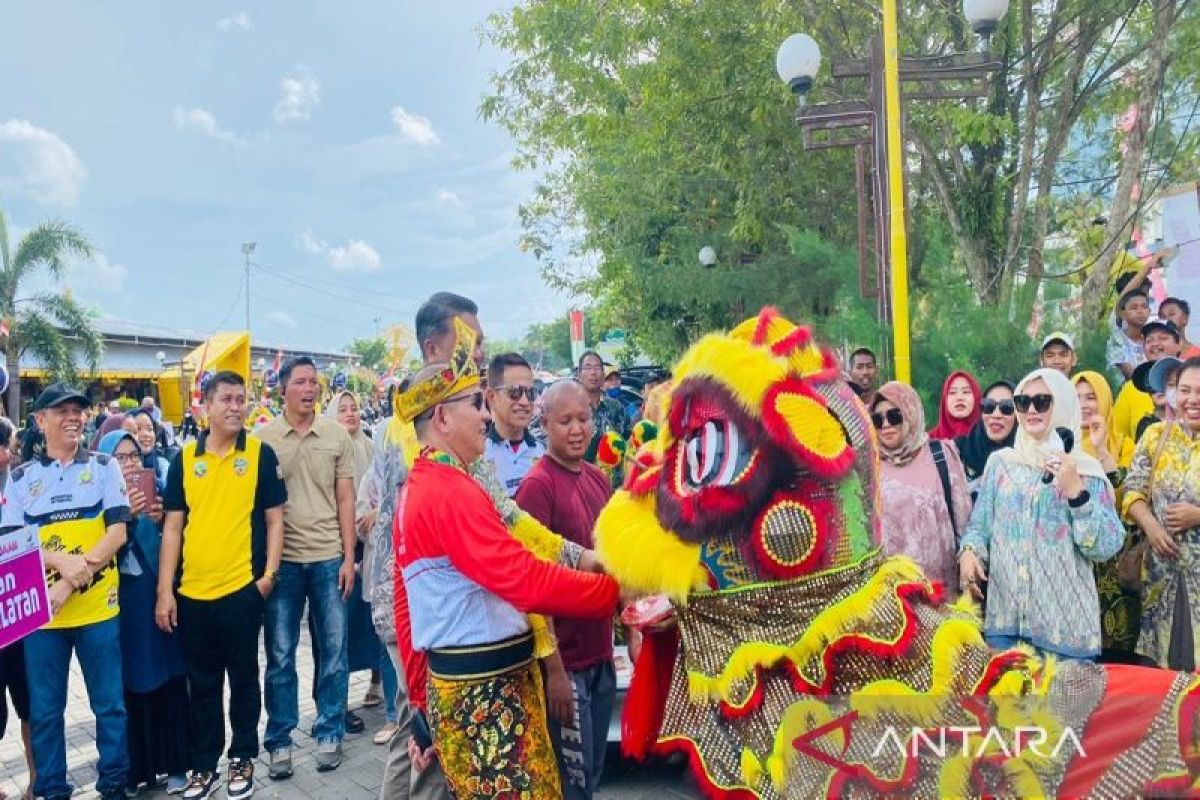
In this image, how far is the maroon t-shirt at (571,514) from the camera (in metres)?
2.78

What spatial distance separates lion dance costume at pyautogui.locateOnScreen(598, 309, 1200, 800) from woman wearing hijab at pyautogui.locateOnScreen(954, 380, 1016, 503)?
8.70 feet

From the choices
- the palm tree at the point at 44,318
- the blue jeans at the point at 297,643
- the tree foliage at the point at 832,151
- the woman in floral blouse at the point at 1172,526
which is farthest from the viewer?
the palm tree at the point at 44,318

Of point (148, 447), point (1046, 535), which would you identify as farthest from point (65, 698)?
point (1046, 535)

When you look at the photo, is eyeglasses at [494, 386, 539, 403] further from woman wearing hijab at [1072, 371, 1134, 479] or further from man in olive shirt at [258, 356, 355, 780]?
woman wearing hijab at [1072, 371, 1134, 479]

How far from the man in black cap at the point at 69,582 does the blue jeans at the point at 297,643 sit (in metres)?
0.69

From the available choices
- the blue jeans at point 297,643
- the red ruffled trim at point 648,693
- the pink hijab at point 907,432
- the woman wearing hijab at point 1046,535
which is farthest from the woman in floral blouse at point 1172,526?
the blue jeans at point 297,643

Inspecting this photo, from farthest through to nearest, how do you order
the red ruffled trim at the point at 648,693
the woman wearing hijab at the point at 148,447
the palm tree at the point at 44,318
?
1. the palm tree at the point at 44,318
2. the woman wearing hijab at the point at 148,447
3. the red ruffled trim at the point at 648,693

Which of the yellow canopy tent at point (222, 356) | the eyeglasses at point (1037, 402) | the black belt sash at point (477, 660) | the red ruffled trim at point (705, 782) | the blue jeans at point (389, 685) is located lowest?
the blue jeans at point (389, 685)

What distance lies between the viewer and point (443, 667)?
2322mm

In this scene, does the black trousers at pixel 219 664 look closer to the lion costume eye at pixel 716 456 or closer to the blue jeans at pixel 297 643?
the blue jeans at pixel 297 643

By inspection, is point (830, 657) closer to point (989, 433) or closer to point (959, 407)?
point (989, 433)

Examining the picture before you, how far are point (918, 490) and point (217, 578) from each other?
3.40 metres

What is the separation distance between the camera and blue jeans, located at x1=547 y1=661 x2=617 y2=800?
8.83 feet

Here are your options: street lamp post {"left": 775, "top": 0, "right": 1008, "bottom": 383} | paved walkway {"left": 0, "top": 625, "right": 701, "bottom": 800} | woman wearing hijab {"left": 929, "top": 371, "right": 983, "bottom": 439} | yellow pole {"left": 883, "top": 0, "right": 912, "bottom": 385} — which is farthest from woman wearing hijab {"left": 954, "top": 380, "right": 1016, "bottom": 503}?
paved walkway {"left": 0, "top": 625, "right": 701, "bottom": 800}
